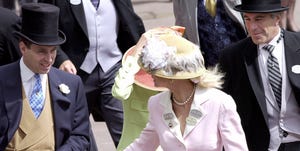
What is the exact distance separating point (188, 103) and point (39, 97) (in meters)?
1.09

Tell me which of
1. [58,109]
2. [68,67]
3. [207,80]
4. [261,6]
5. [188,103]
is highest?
[261,6]

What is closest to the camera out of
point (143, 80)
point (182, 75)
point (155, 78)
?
point (182, 75)

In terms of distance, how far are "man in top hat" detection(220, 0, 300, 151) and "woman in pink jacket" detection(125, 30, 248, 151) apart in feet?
2.09

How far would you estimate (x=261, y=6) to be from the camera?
5762 millimetres

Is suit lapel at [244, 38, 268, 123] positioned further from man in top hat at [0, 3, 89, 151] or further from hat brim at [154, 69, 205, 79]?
man in top hat at [0, 3, 89, 151]

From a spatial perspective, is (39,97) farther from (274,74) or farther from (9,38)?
(274,74)

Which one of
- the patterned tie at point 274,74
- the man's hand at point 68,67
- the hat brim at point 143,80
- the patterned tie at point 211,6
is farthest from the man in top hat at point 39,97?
the patterned tie at point 211,6

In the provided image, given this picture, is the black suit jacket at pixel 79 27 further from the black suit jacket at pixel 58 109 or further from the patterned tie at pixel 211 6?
the black suit jacket at pixel 58 109

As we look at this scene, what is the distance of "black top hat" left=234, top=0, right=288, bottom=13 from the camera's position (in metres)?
5.75

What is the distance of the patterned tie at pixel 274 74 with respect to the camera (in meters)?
5.85

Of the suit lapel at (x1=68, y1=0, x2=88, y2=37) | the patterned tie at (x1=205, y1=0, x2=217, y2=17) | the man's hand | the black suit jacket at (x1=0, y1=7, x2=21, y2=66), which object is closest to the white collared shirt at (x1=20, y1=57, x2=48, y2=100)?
the black suit jacket at (x1=0, y1=7, x2=21, y2=66)

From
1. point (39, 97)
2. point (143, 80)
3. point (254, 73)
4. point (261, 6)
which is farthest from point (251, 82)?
point (39, 97)

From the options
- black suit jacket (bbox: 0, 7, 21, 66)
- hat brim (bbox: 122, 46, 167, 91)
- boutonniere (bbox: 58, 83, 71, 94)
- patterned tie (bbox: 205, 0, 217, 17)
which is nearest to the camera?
boutonniere (bbox: 58, 83, 71, 94)

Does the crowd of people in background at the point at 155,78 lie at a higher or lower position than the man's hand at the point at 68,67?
higher
